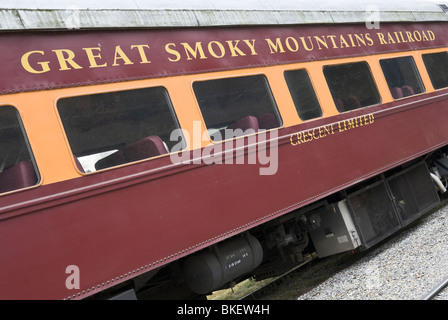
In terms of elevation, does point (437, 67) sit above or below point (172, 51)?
below

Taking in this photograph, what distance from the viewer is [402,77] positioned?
7445 millimetres

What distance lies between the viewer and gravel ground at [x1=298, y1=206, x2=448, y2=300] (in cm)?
516

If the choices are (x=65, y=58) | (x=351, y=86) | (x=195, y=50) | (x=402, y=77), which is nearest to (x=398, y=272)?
(x=351, y=86)

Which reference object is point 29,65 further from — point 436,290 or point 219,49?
point 436,290

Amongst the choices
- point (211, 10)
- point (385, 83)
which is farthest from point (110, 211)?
point (385, 83)

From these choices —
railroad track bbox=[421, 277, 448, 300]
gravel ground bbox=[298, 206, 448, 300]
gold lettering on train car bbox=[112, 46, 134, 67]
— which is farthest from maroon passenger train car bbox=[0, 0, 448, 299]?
railroad track bbox=[421, 277, 448, 300]

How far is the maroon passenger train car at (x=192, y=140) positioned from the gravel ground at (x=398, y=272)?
0.34 m

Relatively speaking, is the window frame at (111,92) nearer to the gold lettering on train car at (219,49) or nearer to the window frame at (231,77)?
the window frame at (231,77)

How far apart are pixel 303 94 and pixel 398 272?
7.07ft

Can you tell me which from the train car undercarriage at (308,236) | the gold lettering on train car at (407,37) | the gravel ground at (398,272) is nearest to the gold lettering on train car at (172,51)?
the train car undercarriage at (308,236)

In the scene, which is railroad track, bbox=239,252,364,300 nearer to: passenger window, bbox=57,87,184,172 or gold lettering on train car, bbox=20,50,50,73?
passenger window, bbox=57,87,184,172

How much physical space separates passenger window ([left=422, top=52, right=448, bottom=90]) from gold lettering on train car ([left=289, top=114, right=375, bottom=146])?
193 centimetres

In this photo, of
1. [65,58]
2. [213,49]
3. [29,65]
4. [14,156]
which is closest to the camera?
[14,156]

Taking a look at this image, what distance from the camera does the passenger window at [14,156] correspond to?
149 inches
